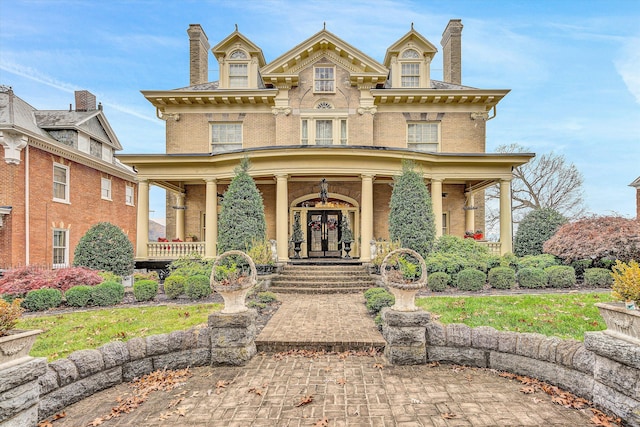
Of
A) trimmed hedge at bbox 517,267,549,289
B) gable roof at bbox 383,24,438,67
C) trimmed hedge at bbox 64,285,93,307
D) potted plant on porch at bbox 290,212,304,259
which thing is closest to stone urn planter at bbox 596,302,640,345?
trimmed hedge at bbox 517,267,549,289

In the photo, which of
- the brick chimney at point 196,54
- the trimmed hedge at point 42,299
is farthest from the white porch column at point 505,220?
the brick chimney at point 196,54

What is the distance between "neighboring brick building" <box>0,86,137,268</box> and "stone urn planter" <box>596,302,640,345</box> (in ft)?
61.0

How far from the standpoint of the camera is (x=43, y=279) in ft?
30.8

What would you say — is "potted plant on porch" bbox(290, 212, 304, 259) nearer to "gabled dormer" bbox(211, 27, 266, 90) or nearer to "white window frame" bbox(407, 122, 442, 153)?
"white window frame" bbox(407, 122, 442, 153)

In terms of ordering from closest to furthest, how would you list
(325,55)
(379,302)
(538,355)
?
(538,355) → (379,302) → (325,55)

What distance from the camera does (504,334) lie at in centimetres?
493

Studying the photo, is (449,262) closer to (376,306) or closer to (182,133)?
(376,306)

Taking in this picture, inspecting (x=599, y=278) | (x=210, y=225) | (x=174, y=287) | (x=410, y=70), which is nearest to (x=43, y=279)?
(x=174, y=287)

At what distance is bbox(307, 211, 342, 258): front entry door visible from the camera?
16500 millimetres

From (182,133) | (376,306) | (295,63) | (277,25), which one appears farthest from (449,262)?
(182,133)

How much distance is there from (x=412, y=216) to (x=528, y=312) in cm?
522

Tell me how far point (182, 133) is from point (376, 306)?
14.3m

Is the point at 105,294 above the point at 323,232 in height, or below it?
below

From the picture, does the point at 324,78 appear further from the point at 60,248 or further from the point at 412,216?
the point at 60,248
